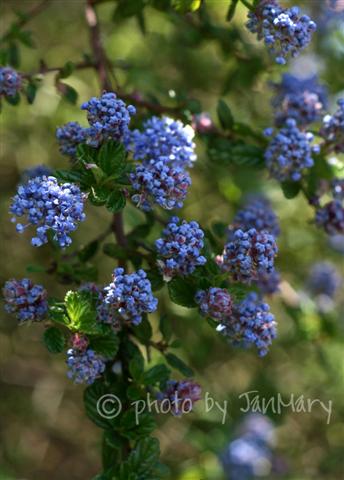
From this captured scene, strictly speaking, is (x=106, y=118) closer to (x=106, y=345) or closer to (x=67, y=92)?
(x=106, y=345)

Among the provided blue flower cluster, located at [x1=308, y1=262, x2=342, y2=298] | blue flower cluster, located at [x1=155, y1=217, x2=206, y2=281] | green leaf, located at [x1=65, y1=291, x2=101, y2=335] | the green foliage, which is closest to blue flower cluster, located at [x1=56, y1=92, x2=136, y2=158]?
blue flower cluster, located at [x1=155, y1=217, x2=206, y2=281]

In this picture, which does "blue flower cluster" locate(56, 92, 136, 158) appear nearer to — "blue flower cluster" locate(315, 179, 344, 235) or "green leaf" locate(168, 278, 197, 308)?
"green leaf" locate(168, 278, 197, 308)

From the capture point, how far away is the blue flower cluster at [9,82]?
1.88 meters

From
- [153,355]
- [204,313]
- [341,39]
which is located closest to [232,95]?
[341,39]

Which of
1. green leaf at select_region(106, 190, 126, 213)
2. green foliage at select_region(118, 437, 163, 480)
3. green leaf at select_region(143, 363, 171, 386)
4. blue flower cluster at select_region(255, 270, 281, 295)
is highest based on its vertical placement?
green leaf at select_region(106, 190, 126, 213)

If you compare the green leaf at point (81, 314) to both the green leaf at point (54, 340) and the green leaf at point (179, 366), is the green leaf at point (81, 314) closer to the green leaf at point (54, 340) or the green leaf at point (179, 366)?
the green leaf at point (54, 340)

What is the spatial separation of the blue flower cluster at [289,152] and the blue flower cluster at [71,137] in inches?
22.0

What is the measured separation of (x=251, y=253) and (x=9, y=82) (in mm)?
828

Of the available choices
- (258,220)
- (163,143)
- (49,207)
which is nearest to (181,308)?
(258,220)

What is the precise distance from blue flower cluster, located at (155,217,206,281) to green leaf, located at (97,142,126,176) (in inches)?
6.7

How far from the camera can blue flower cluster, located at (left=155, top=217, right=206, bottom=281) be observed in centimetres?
154

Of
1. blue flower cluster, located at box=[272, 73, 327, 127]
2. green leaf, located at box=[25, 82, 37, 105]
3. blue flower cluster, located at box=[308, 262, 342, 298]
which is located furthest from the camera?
blue flower cluster, located at box=[308, 262, 342, 298]

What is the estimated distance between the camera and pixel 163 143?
1818 mm

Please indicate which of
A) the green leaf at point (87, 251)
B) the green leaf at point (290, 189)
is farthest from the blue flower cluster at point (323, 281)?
the green leaf at point (87, 251)
